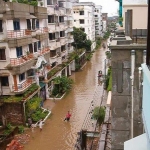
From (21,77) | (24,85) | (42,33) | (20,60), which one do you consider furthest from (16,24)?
(42,33)

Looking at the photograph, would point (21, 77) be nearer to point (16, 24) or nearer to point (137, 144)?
point (16, 24)

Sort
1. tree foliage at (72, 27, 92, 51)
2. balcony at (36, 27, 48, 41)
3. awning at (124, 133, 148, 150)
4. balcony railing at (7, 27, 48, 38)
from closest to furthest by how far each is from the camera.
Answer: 1. awning at (124, 133, 148, 150)
2. balcony railing at (7, 27, 48, 38)
3. balcony at (36, 27, 48, 41)
4. tree foliage at (72, 27, 92, 51)

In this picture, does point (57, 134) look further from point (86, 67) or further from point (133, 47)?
point (86, 67)

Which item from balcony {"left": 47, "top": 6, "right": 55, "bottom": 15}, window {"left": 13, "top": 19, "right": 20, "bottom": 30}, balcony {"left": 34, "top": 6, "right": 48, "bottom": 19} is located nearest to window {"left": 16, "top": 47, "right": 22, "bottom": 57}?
window {"left": 13, "top": 19, "right": 20, "bottom": 30}

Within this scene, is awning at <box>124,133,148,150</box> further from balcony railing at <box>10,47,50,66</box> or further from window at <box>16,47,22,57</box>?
window at <box>16,47,22,57</box>

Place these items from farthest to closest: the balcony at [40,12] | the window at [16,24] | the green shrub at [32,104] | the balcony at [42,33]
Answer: the balcony at [42,33]
the balcony at [40,12]
the green shrub at [32,104]
the window at [16,24]

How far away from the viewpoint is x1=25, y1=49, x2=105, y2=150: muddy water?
15.4m

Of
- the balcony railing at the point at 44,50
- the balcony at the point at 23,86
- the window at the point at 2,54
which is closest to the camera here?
the window at the point at 2,54

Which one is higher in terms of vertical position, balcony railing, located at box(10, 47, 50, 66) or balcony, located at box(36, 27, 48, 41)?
balcony, located at box(36, 27, 48, 41)

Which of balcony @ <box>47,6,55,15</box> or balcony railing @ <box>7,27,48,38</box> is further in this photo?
balcony @ <box>47,6,55,15</box>

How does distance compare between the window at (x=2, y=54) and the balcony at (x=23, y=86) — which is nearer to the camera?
the window at (x=2, y=54)

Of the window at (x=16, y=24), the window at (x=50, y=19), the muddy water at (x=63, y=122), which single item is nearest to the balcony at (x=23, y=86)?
the muddy water at (x=63, y=122)

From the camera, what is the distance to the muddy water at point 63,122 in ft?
50.6

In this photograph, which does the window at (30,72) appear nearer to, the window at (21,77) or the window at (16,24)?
the window at (21,77)
